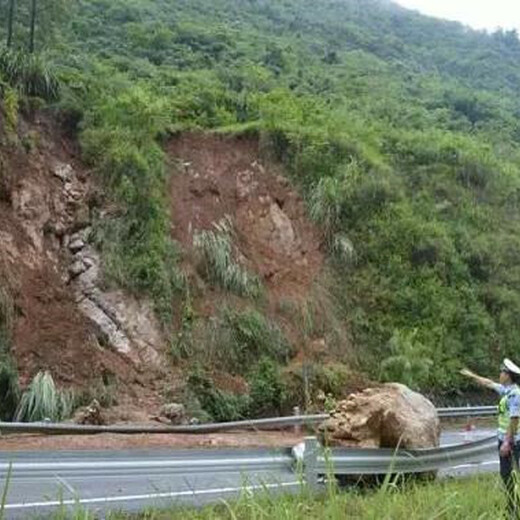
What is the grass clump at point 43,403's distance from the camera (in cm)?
1549

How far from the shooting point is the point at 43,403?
15625 mm

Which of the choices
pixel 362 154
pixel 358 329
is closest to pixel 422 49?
pixel 362 154

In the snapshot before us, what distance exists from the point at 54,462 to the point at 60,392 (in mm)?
9461

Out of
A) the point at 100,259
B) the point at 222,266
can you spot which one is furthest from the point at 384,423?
the point at 222,266

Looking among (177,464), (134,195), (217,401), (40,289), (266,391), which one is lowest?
(266,391)

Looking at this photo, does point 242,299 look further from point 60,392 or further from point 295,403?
point 60,392

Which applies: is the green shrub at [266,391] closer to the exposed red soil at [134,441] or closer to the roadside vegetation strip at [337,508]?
the exposed red soil at [134,441]

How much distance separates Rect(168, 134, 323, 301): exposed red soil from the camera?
22.9m

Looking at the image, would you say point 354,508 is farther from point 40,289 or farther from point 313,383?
point 313,383

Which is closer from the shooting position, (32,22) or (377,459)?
(377,459)

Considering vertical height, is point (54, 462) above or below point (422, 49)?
above

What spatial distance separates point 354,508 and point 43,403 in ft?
33.7

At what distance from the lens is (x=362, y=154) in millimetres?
27141

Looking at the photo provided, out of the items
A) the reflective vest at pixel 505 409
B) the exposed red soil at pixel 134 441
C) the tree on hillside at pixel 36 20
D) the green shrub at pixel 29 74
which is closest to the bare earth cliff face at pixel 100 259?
the green shrub at pixel 29 74
